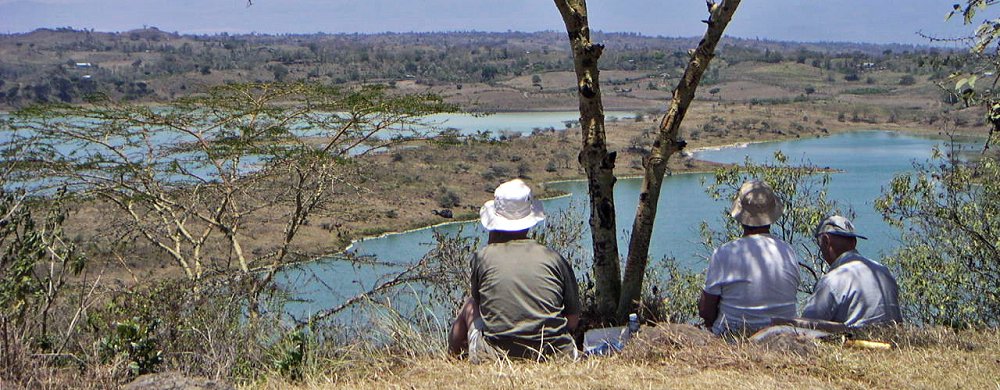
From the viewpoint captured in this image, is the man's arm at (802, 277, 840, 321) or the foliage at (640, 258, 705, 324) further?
the foliage at (640, 258, 705, 324)

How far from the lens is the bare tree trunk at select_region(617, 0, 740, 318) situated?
16.6 ft

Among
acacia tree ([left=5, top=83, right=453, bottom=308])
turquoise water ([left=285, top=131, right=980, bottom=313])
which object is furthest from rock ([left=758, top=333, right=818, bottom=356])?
acacia tree ([left=5, top=83, right=453, bottom=308])

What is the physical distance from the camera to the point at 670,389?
3.39 metres

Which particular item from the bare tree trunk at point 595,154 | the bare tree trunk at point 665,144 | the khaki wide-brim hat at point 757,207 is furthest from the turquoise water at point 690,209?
the khaki wide-brim hat at point 757,207

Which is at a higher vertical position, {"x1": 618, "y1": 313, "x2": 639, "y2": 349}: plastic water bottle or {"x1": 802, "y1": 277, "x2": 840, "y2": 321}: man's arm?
{"x1": 802, "y1": 277, "x2": 840, "y2": 321}: man's arm

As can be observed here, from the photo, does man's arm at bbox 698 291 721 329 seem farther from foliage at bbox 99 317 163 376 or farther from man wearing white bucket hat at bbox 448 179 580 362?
foliage at bbox 99 317 163 376

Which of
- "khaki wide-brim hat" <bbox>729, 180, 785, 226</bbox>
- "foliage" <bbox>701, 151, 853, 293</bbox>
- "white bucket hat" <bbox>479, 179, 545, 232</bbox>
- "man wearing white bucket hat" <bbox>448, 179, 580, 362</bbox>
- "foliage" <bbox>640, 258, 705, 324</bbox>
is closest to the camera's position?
"man wearing white bucket hat" <bbox>448, 179, 580, 362</bbox>

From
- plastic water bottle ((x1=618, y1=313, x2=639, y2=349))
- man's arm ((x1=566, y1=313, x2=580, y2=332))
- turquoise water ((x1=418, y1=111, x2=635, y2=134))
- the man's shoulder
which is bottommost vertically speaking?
turquoise water ((x1=418, y1=111, x2=635, y2=134))

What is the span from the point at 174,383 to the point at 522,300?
136 cm

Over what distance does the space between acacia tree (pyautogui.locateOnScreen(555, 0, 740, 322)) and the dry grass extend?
4.04 ft

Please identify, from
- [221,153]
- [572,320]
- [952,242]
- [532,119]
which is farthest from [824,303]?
[532,119]

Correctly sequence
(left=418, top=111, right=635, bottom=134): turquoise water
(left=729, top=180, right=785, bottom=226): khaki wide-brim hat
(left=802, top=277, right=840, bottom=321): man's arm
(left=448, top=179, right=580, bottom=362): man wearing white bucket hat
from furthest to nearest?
1. (left=418, top=111, right=635, bottom=134): turquoise water
2. (left=729, top=180, right=785, bottom=226): khaki wide-brim hat
3. (left=802, top=277, right=840, bottom=321): man's arm
4. (left=448, top=179, right=580, bottom=362): man wearing white bucket hat

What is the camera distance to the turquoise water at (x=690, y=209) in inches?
489

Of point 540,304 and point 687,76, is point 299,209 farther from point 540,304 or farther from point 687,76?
point 540,304
